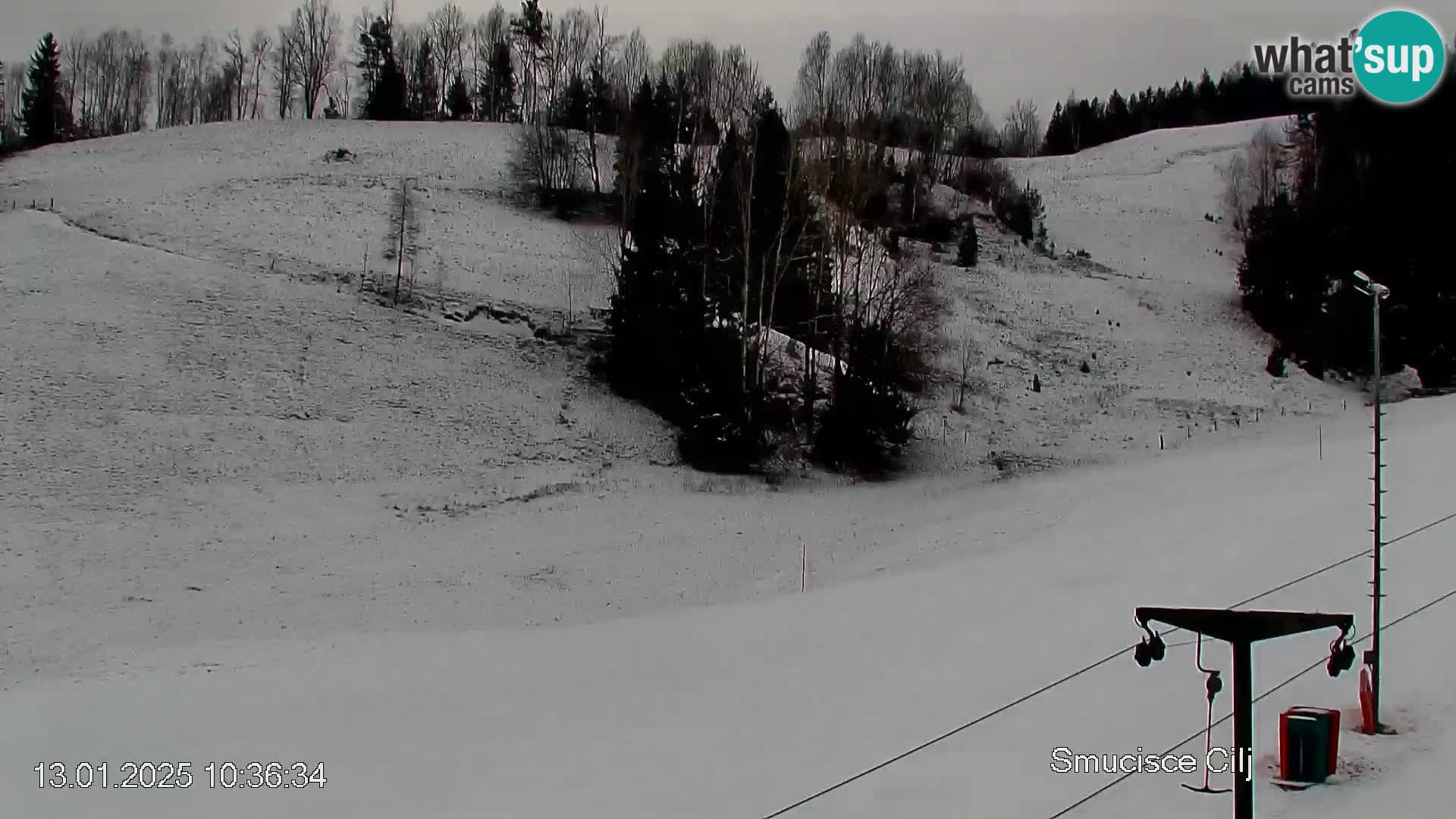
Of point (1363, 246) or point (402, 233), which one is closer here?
point (402, 233)

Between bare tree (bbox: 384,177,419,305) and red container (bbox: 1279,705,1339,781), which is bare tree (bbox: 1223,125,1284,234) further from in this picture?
red container (bbox: 1279,705,1339,781)

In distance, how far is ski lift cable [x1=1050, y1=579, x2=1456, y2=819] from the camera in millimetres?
11734

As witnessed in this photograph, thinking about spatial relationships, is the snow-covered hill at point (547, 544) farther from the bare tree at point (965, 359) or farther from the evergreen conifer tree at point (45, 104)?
the evergreen conifer tree at point (45, 104)

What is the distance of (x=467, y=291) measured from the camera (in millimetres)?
44531

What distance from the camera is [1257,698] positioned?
1394 cm

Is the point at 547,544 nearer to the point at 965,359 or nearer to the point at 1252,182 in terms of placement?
the point at 965,359

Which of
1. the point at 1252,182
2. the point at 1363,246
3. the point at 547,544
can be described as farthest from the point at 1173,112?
the point at 547,544

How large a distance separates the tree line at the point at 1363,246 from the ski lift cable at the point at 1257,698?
30912 mm

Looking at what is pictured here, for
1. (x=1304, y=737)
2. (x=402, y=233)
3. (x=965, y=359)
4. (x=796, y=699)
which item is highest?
(x=402, y=233)

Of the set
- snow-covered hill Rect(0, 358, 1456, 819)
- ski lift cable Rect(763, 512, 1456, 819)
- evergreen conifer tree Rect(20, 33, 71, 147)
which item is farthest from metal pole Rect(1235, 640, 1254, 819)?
evergreen conifer tree Rect(20, 33, 71, 147)

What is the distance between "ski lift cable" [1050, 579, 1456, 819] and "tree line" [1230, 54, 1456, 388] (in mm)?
30912

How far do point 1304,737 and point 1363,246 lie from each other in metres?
46.1

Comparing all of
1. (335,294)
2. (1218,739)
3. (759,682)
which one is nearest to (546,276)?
(335,294)

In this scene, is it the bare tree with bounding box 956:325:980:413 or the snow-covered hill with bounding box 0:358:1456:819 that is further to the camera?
the bare tree with bounding box 956:325:980:413
